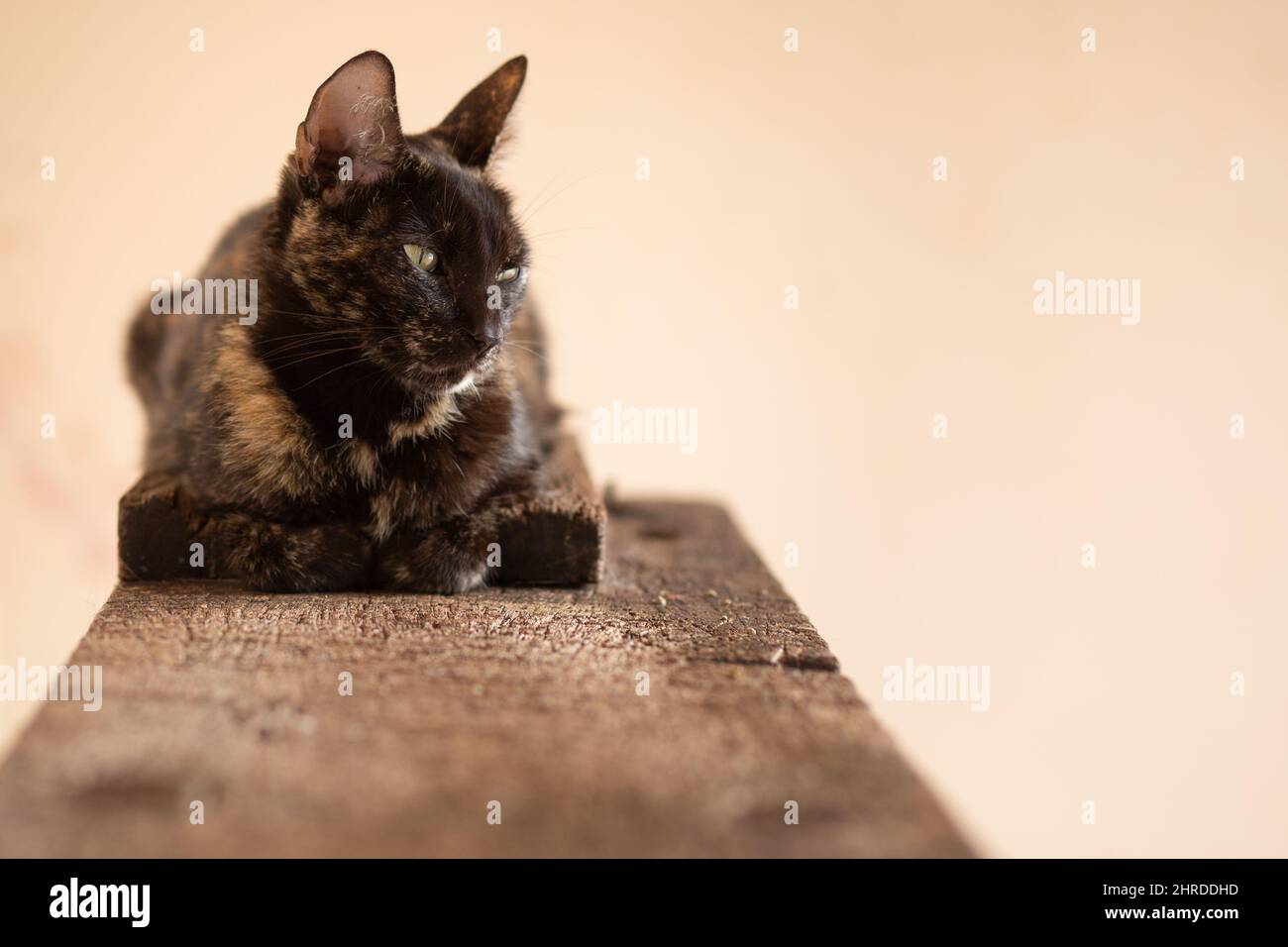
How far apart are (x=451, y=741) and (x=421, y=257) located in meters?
0.67

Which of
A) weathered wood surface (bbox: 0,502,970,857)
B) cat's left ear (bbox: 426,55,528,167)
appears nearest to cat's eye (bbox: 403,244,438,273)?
cat's left ear (bbox: 426,55,528,167)

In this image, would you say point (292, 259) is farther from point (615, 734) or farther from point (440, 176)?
point (615, 734)

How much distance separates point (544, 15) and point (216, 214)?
0.84 metres

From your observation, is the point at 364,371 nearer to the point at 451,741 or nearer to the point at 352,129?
the point at 352,129

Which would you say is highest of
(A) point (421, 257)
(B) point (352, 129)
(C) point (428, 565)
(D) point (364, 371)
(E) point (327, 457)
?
(B) point (352, 129)

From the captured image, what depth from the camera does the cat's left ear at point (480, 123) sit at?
160 centimetres

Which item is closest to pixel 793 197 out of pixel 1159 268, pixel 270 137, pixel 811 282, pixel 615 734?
pixel 811 282

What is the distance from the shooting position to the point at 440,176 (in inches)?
55.8

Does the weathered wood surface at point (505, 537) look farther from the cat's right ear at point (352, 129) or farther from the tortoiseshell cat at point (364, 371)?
the cat's right ear at point (352, 129)

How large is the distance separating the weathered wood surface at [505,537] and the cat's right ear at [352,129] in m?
0.46

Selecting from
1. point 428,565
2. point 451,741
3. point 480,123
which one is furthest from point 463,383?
point 451,741

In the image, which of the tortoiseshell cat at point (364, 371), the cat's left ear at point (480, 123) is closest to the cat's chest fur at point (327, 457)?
the tortoiseshell cat at point (364, 371)

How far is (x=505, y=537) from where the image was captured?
1.49 metres
